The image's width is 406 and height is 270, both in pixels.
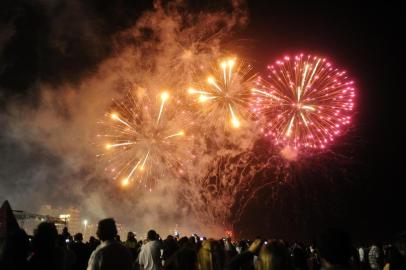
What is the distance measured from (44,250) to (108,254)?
73 centimetres

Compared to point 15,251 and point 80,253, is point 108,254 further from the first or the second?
point 80,253

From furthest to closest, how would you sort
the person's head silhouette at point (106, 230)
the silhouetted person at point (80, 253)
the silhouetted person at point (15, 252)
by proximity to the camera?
the silhouetted person at point (80, 253)
the person's head silhouette at point (106, 230)
the silhouetted person at point (15, 252)

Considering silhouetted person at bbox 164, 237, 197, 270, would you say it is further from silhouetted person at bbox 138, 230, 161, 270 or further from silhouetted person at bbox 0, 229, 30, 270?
silhouetted person at bbox 138, 230, 161, 270

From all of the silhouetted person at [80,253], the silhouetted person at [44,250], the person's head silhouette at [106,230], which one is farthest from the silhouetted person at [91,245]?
the silhouetted person at [44,250]

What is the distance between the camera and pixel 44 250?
166 inches

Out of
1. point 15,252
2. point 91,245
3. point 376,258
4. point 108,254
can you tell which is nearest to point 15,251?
point 15,252

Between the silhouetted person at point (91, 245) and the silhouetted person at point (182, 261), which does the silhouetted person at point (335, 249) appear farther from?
the silhouetted person at point (91, 245)

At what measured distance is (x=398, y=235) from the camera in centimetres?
467

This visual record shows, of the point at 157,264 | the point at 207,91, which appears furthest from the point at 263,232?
the point at 157,264

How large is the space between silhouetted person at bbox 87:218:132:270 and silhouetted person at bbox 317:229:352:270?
2435mm

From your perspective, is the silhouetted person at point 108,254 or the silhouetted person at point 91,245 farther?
the silhouetted person at point 91,245

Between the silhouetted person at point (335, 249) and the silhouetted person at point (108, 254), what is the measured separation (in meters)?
2.43

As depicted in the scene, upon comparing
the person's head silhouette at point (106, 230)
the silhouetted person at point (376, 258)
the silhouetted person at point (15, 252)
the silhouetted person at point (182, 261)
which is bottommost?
the silhouetted person at point (376, 258)

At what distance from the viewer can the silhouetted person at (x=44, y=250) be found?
13.6 ft
